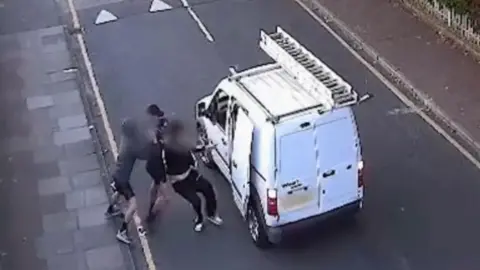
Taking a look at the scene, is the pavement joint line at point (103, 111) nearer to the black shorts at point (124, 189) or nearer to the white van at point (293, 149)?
the black shorts at point (124, 189)

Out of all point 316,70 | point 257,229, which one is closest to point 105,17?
point 316,70

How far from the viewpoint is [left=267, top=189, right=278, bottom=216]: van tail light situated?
448 inches

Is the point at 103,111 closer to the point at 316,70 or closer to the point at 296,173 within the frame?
the point at 316,70

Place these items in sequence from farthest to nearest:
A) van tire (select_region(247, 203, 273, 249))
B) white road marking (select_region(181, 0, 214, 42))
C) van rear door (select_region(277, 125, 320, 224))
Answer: white road marking (select_region(181, 0, 214, 42)), van tire (select_region(247, 203, 273, 249)), van rear door (select_region(277, 125, 320, 224))

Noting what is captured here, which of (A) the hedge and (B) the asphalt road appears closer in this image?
(B) the asphalt road

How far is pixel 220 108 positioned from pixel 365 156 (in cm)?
255

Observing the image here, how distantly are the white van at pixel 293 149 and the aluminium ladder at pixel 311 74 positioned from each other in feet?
0.04

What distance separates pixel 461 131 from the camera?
14.5 m

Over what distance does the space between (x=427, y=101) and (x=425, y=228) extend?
3.79m

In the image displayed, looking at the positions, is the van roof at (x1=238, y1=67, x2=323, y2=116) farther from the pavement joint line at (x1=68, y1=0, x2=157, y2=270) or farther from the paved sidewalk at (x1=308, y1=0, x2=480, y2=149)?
the paved sidewalk at (x1=308, y1=0, x2=480, y2=149)

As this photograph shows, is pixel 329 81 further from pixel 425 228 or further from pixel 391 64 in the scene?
pixel 391 64

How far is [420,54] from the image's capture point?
17266 mm

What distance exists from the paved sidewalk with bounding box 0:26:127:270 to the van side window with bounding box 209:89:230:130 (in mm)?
2110

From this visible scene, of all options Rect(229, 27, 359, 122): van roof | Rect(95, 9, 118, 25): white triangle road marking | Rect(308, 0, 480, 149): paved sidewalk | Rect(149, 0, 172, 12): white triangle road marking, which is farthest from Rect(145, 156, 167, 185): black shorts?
Rect(149, 0, 172, 12): white triangle road marking
